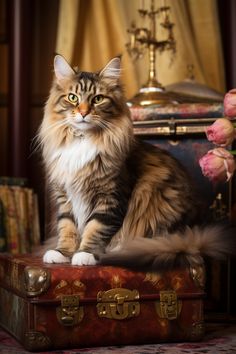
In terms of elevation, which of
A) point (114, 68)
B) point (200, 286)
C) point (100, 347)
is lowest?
point (100, 347)

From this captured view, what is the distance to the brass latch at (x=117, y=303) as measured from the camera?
172 cm

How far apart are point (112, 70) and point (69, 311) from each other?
71cm

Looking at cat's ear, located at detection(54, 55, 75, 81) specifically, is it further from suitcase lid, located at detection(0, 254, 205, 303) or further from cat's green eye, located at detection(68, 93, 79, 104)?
suitcase lid, located at detection(0, 254, 205, 303)

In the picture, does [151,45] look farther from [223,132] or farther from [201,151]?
[223,132]

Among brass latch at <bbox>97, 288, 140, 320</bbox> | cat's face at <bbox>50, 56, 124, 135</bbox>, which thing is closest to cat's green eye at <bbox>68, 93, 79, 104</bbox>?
cat's face at <bbox>50, 56, 124, 135</bbox>

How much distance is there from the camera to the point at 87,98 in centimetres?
186

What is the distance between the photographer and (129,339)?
175 centimetres

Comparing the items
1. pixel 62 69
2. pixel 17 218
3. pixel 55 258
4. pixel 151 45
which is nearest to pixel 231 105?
pixel 62 69

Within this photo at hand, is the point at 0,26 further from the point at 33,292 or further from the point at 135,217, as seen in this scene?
the point at 33,292

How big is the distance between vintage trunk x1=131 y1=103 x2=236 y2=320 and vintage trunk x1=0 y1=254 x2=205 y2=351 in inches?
17.5

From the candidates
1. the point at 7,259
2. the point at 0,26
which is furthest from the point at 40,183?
the point at 7,259

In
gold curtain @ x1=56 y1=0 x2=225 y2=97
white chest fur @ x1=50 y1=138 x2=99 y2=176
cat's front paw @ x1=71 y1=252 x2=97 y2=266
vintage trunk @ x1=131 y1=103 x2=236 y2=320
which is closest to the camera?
cat's front paw @ x1=71 y1=252 x2=97 y2=266

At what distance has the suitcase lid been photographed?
65.7 inches

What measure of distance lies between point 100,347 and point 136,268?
23 centimetres
